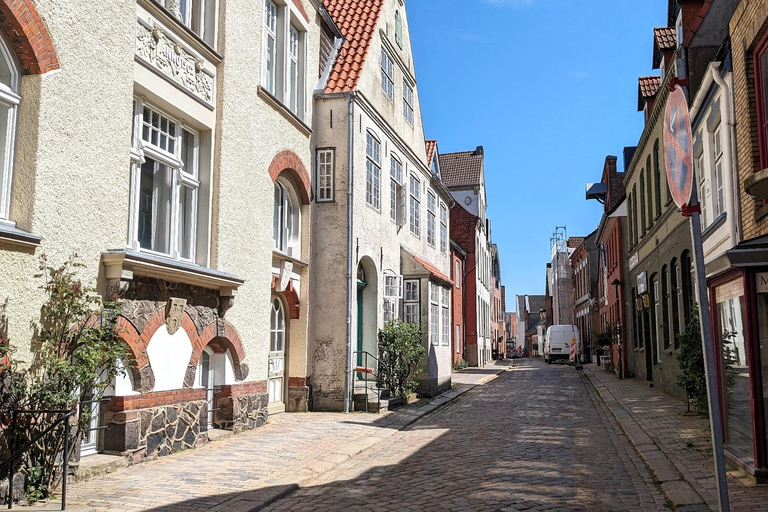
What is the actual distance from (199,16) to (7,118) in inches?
181

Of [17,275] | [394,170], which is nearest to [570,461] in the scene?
[17,275]

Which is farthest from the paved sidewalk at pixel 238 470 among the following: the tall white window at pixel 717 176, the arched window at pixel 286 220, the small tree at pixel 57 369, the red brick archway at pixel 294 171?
the tall white window at pixel 717 176

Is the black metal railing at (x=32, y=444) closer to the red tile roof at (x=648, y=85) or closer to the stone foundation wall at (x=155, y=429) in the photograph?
the stone foundation wall at (x=155, y=429)

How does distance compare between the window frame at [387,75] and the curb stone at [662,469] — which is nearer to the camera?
the curb stone at [662,469]

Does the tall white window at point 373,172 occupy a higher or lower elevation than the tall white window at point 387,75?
lower

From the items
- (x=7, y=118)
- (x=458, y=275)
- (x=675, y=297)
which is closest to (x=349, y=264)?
(x=675, y=297)

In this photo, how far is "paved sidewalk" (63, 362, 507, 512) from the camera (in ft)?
22.5

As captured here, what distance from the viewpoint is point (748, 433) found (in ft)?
24.2

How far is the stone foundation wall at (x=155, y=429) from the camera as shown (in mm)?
8445

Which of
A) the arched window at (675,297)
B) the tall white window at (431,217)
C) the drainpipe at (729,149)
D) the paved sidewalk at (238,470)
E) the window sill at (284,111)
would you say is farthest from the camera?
the tall white window at (431,217)

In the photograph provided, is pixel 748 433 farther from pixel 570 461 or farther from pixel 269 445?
pixel 269 445

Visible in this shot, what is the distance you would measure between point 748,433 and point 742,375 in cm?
61

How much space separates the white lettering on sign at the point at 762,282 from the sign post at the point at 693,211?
131 inches

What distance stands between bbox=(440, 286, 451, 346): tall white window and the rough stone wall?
457 inches
